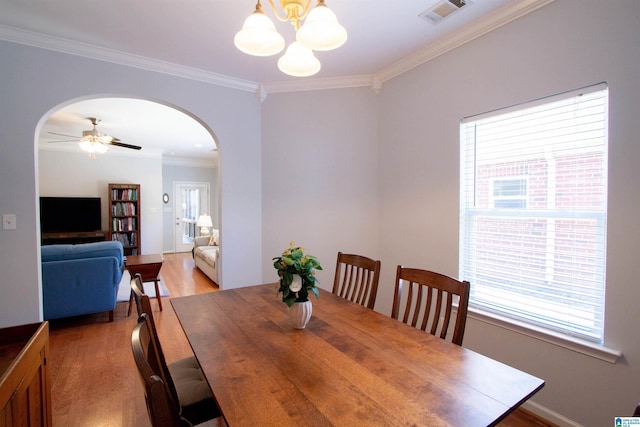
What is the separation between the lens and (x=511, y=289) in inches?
80.5

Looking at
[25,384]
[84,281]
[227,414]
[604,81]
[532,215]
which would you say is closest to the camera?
[227,414]

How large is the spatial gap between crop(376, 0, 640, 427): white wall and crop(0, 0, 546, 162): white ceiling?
217 mm

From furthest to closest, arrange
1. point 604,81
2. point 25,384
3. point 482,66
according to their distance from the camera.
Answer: point 482,66, point 604,81, point 25,384

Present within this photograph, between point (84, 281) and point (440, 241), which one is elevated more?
point (440, 241)

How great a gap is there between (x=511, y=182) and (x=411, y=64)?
137cm

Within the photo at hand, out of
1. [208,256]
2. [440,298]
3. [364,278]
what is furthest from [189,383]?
[208,256]

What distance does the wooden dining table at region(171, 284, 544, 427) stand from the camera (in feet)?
2.74

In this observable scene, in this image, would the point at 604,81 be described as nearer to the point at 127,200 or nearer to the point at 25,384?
the point at 25,384

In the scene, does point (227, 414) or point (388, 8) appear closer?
point (227, 414)

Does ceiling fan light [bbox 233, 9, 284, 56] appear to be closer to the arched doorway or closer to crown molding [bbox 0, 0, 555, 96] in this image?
crown molding [bbox 0, 0, 555, 96]

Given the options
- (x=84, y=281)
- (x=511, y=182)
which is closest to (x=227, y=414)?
(x=511, y=182)

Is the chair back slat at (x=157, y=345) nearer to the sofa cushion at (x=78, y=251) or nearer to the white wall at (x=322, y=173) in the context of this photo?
the white wall at (x=322, y=173)

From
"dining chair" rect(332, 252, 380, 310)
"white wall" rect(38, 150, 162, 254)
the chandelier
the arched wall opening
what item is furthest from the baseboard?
"white wall" rect(38, 150, 162, 254)

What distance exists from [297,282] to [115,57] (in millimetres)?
2590
